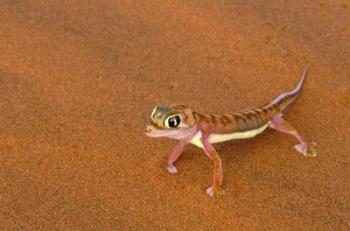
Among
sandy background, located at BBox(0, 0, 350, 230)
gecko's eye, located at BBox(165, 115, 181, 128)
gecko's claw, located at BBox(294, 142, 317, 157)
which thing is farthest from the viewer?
gecko's claw, located at BBox(294, 142, 317, 157)

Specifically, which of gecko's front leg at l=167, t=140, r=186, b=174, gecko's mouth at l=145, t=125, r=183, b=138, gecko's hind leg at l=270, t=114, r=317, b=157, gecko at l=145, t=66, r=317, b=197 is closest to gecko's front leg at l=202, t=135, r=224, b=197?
gecko at l=145, t=66, r=317, b=197

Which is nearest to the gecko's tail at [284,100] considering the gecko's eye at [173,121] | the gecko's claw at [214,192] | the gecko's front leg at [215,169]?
the gecko's front leg at [215,169]

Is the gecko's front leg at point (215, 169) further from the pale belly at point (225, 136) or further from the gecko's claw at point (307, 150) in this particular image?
the gecko's claw at point (307, 150)

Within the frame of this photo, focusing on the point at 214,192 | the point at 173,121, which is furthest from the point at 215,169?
the point at 173,121

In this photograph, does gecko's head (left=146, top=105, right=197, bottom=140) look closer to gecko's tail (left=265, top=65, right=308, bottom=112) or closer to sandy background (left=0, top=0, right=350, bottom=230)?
sandy background (left=0, top=0, right=350, bottom=230)

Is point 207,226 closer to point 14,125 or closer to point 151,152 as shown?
point 151,152
